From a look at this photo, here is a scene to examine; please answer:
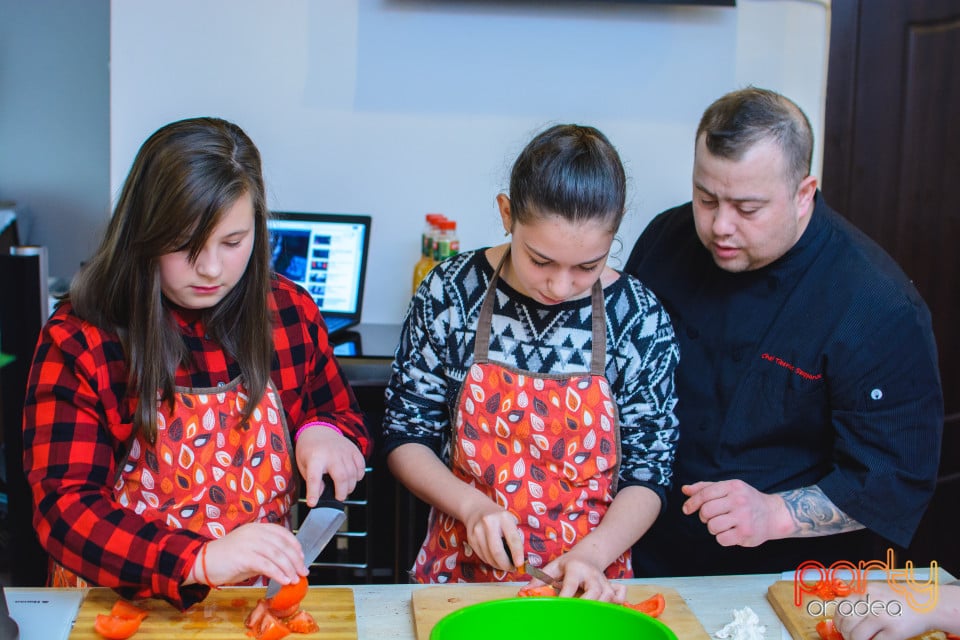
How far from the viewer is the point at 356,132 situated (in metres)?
2.49

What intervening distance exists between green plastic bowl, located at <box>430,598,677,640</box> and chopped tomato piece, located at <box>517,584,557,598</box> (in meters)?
0.12

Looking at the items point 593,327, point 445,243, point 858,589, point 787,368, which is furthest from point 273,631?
point 445,243

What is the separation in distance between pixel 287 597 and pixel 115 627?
0.18 metres

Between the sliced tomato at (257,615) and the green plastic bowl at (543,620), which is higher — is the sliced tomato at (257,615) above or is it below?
below

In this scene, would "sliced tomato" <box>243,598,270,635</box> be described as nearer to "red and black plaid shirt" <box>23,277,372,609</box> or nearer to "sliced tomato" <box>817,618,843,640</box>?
"red and black plaid shirt" <box>23,277,372,609</box>

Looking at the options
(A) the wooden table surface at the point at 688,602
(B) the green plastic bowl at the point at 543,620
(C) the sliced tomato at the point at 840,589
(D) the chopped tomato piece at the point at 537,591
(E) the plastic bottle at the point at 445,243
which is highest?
(E) the plastic bottle at the point at 445,243

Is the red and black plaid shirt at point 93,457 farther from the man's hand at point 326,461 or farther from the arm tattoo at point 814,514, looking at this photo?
the arm tattoo at point 814,514

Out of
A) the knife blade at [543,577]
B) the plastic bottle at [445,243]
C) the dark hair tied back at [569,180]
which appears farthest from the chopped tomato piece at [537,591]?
the plastic bottle at [445,243]

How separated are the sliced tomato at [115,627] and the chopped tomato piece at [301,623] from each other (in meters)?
0.16

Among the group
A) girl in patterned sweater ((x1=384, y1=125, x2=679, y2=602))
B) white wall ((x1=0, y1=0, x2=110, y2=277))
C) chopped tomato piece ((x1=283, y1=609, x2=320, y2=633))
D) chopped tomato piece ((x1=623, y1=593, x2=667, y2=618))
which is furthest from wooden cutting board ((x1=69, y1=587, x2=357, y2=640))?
white wall ((x1=0, y1=0, x2=110, y2=277))

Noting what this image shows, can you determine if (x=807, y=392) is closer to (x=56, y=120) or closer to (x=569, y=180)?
(x=569, y=180)

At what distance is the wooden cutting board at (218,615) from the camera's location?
108 centimetres

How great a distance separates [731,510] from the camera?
51.1 inches

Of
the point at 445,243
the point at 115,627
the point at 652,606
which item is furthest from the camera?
the point at 445,243
